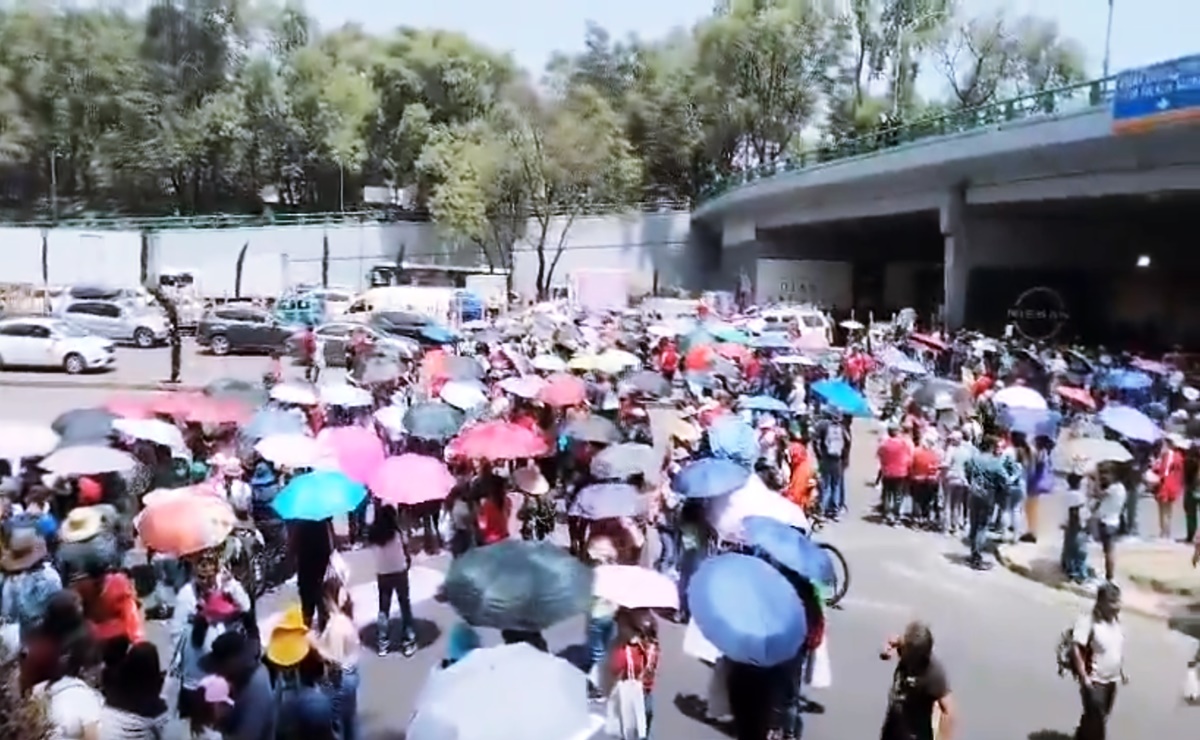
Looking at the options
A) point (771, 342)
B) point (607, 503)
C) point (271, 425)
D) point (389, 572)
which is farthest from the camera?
point (771, 342)

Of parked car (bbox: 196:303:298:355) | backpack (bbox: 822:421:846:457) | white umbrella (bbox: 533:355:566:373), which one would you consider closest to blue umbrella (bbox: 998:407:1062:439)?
backpack (bbox: 822:421:846:457)

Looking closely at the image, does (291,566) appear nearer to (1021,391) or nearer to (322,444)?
(322,444)

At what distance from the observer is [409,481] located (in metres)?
10.5

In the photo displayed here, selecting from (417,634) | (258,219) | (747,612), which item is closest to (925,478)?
(417,634)

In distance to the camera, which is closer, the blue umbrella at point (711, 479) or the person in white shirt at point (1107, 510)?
the blue umbrella at point (711, 479)

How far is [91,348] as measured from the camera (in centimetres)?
3228

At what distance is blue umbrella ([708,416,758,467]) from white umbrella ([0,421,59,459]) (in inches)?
248

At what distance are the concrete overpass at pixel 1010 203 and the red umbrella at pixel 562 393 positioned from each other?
1562 cm

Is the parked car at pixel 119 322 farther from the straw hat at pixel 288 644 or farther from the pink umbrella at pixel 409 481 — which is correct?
the straw hat at pixel 288 644

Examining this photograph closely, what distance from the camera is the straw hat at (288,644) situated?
7152 mm

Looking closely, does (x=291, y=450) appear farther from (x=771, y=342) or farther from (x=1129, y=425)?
(x=771, y=342)

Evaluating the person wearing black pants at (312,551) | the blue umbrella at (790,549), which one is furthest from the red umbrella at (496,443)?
the blue umbrella at (790,549)

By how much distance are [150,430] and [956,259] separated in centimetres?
3098

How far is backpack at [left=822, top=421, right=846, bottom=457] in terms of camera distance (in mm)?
17016
